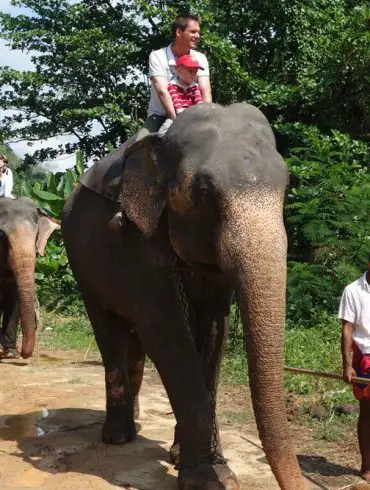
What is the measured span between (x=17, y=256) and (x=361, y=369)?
15.7 ft

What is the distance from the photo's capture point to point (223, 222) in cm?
373

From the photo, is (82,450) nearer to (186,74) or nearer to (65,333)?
(186,74)

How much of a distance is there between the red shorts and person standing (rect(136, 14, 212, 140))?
1867mm

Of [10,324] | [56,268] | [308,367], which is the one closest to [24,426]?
[308,367]

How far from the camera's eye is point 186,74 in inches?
195

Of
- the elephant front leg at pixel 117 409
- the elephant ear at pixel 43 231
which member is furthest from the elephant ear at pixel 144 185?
the elephant ear at pixel 43 231

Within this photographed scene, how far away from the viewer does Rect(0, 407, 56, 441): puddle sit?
5.72 meters

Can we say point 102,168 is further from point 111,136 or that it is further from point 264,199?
point 111,136

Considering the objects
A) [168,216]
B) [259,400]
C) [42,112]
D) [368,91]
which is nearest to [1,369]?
[168,216]

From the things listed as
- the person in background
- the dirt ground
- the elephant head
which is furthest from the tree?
the elephant head

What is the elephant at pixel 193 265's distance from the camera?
3.52 meters

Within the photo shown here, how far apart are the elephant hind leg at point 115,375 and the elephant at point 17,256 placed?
6.75 feet

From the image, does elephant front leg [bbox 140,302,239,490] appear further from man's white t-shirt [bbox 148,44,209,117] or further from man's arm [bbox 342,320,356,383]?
man's white t-shirt [bbox 148,44,209,117]

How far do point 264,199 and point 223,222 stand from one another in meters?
0.22
